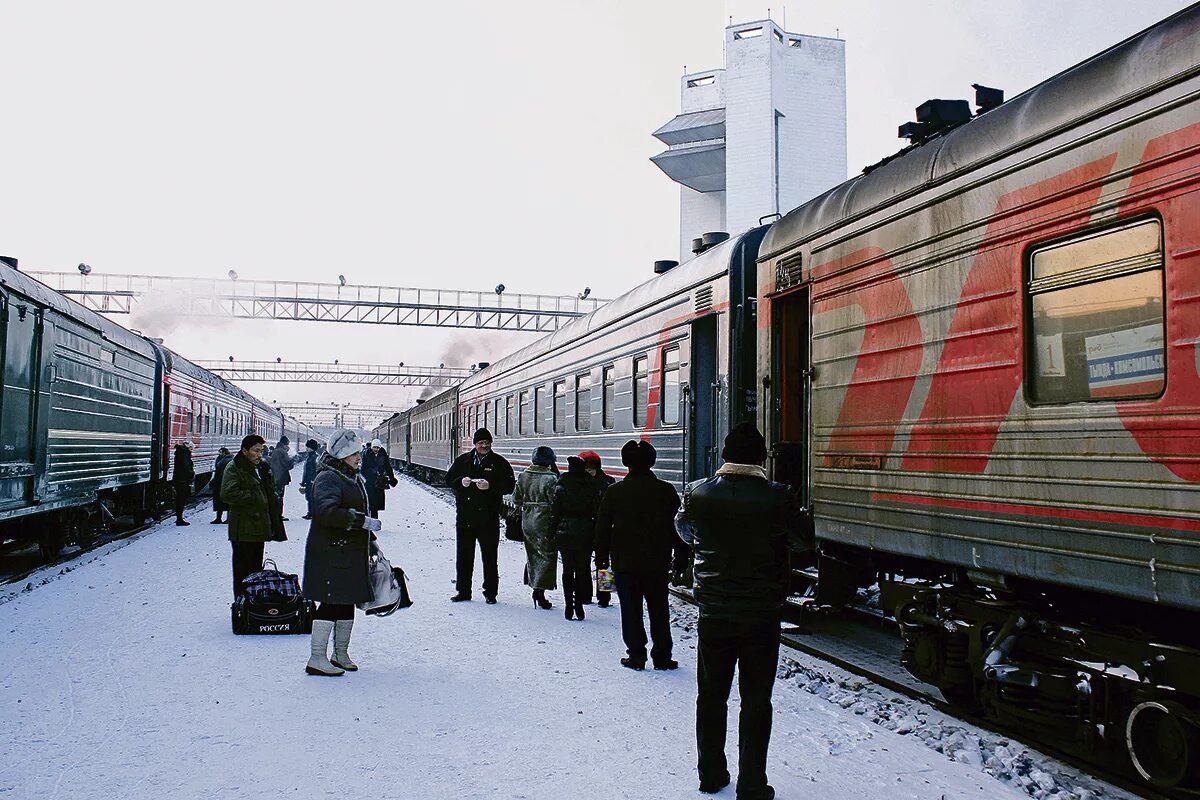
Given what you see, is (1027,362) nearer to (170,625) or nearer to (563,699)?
(563,699)

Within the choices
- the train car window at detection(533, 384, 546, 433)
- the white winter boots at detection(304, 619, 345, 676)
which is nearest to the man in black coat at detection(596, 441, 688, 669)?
the white winter boots at detection(304, 619, 345, 676)

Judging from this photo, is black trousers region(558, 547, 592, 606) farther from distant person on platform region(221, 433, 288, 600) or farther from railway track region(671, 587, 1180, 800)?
distant person on platform region(221, 433, 288, 600)

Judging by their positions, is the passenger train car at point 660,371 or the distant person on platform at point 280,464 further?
the distant person on platform at point 280,464

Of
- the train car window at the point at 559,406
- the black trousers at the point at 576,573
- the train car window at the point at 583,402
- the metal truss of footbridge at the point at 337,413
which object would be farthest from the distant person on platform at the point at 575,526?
the metal truss of footbridge at the point at 337,413

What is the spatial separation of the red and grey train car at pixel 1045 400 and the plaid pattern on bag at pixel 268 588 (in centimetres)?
462

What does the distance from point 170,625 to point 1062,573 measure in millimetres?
7249

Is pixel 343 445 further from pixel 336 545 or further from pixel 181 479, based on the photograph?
pixel 181 479

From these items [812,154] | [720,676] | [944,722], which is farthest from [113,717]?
[812,154]

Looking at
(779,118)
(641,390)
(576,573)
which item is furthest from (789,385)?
(779,118)

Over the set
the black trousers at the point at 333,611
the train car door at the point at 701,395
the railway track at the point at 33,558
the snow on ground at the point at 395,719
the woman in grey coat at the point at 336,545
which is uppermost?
the train car door at the point at 701,395

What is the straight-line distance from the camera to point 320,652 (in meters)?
6.62

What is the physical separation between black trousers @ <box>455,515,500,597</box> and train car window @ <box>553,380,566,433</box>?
5.40 metres

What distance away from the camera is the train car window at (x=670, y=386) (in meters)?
10.2

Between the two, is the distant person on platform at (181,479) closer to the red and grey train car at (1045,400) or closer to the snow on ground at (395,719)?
Answer: the snow on ground at (395,719)
